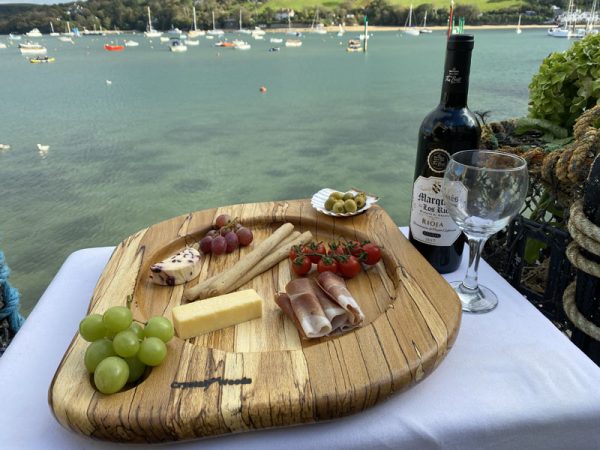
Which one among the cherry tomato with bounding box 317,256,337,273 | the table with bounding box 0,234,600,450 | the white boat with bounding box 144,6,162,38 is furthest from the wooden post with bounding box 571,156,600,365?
the white boat with bounding box 144,6,162,38

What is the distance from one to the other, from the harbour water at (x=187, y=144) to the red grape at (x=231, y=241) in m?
1.46

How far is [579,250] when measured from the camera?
1110 mm

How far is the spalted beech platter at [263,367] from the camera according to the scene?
80 centimetres

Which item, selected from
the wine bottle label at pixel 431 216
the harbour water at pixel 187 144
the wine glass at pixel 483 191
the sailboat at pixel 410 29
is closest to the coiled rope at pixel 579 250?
the wine glass at pixel 483 191

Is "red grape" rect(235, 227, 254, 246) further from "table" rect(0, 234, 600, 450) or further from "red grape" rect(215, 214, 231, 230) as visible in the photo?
"table" rect(0, 234, 600, 450)

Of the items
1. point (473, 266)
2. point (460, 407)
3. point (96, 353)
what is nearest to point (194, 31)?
point (473, 266)

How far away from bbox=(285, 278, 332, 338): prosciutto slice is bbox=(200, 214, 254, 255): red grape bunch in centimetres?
37

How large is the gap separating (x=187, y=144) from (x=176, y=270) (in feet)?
45.2

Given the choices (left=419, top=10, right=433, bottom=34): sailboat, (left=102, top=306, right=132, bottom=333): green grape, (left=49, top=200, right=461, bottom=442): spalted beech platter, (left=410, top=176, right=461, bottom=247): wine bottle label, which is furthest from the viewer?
(left=419, top=10, right=433, bottom=34): sailboat

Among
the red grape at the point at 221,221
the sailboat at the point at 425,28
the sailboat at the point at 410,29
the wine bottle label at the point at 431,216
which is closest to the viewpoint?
the wine bottle label at the point at 431,216

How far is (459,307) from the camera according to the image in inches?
42.1

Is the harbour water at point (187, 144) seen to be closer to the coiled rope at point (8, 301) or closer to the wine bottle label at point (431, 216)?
the wine bottle label at point (431, 216)

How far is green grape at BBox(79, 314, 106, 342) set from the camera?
931 millimetres

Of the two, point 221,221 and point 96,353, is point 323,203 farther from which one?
point 96,353
